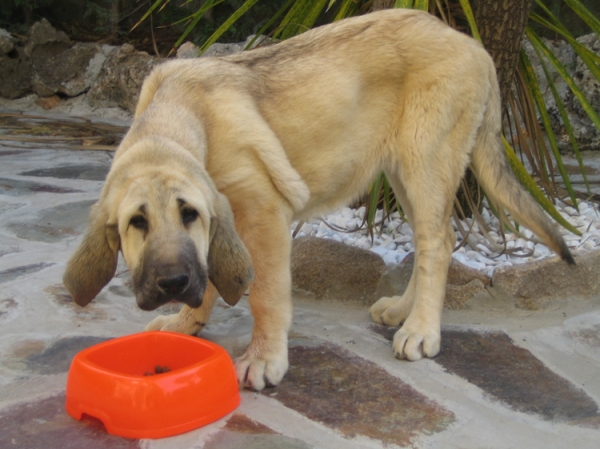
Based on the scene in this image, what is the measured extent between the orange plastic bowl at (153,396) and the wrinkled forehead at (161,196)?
20.8 inches

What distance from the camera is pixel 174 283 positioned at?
228 cm

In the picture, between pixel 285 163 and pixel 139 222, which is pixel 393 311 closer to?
pixel 285 163

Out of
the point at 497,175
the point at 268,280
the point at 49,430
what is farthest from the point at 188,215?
the point at 497,175

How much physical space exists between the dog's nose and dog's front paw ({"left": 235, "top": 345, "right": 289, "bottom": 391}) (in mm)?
587

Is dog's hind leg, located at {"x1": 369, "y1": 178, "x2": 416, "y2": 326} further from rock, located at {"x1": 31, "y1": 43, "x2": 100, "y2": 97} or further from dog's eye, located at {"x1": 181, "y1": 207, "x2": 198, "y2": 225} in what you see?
rock, located at {"x1": 31, "y1": 43, "x2": 100, "y2": 97}

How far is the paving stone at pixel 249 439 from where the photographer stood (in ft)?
7.44

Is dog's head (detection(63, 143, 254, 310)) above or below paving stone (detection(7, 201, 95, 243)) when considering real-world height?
above

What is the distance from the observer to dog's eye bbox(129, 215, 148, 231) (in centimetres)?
240

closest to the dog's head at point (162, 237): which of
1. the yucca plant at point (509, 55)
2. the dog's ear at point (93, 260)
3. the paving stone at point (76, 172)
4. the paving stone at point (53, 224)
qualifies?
the dog's ear at point (93, 260)

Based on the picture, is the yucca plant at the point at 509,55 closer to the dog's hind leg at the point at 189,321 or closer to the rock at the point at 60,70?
the dog's hind leg at the point at 189,321

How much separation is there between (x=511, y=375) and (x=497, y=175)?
3.48 feet

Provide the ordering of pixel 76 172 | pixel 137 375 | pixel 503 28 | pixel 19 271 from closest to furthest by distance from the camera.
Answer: pixel 137 375
pixel 19 271
pixel 503 28
pixel 76 172

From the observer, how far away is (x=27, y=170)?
5969 millimetres

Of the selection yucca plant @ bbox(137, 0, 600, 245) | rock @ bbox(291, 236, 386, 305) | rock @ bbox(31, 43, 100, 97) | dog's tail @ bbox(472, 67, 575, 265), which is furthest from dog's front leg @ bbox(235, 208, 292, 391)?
rock @ bbox(31, 43, 100, 97)
